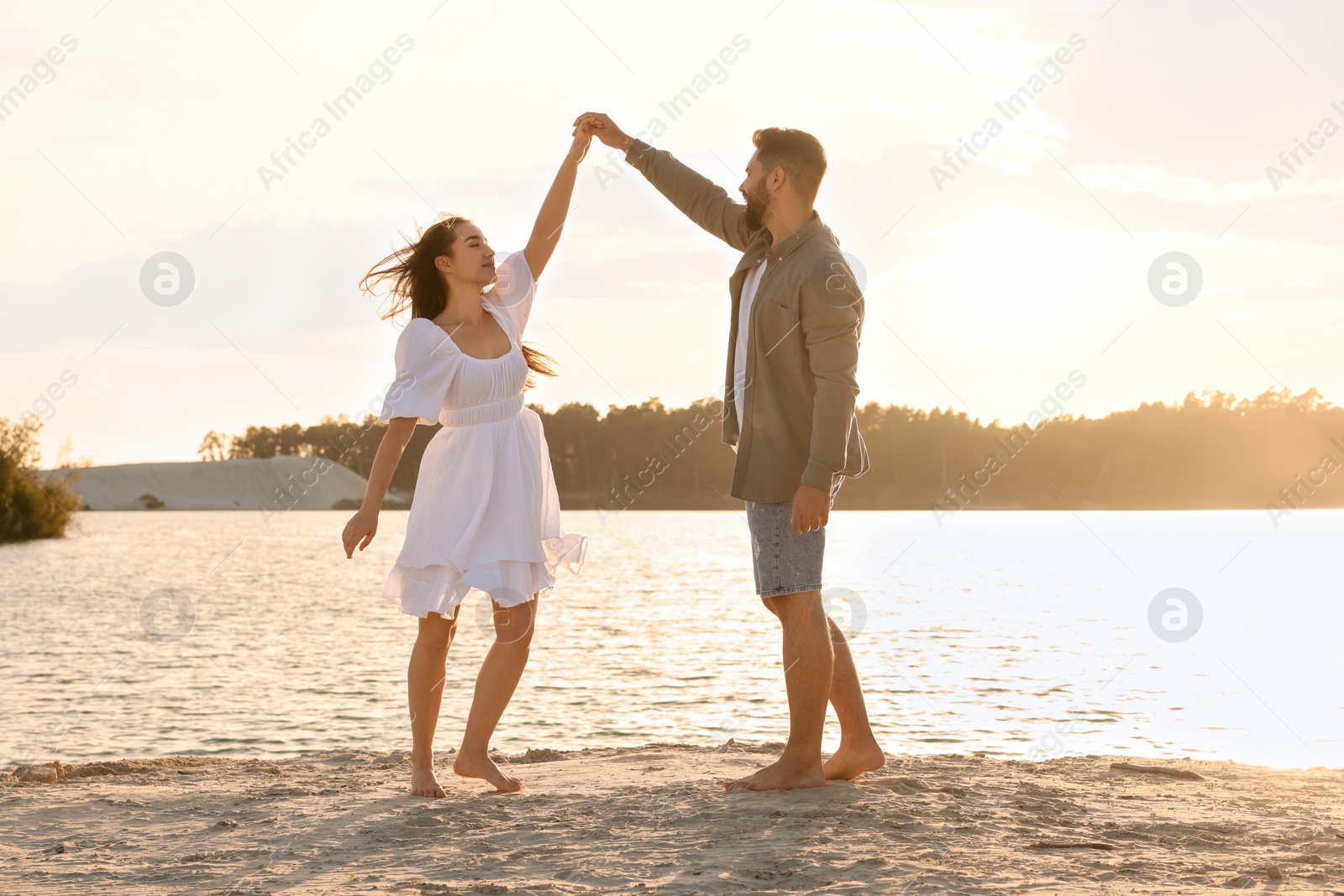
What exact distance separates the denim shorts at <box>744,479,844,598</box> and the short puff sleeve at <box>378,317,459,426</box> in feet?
4.35

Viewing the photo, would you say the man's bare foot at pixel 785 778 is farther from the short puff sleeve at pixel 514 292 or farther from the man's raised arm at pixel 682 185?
the man's raised arm at pixel 682 185

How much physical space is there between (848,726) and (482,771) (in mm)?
1445

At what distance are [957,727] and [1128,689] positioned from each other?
276 cm

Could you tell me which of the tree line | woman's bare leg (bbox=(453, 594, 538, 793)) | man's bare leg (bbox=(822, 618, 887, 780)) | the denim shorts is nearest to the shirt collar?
the denim shorts

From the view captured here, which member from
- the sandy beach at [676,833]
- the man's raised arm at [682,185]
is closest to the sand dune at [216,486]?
→ the man's raised arm at [682,185]

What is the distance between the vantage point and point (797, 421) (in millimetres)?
4250

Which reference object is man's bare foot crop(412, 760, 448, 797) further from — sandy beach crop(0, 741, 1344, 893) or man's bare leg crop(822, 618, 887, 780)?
man's bare leg crop(822, 618, 887, 780)

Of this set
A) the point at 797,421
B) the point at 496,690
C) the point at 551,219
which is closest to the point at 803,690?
the point at 797,421

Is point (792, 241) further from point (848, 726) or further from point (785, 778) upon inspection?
point (785, 778)

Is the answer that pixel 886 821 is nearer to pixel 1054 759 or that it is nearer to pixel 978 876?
pixel 978 876

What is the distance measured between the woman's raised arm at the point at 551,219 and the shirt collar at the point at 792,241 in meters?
0.99

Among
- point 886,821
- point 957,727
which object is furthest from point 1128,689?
point 886,821

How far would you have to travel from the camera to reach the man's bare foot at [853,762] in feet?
Result: 14.3

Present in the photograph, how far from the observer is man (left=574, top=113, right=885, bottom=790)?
13.4 ft
